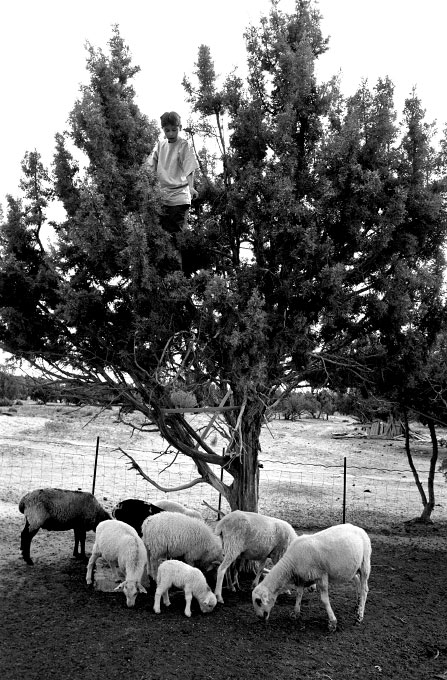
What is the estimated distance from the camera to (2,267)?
748 cm

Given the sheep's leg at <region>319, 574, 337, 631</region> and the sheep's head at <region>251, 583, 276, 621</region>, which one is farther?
the sheep's head at <region>251, 583, 276, 621</region>

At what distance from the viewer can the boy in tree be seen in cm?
748

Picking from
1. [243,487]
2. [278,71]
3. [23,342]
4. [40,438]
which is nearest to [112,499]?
[243,487]

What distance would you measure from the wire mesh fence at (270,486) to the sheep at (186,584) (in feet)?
17.0

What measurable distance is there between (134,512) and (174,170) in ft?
18.4

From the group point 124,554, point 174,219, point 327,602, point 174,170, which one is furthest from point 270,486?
point 174,170

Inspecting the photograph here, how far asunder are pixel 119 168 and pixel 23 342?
2.64 meters

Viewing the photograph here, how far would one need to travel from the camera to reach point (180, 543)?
7996mm

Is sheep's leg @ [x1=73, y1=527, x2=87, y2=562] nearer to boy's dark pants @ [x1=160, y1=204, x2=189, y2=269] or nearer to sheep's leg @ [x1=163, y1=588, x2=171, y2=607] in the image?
sheep's leg @ [x1=163, y1=588, x2=171, y2=607]

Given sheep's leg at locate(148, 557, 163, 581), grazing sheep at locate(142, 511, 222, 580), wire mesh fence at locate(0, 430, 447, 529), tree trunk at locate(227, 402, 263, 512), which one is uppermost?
tree trunk at locate(227, 402, 263, 512)

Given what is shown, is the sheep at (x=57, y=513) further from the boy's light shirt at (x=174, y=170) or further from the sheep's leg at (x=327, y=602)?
the boy's light shirt at (x=174, y=170)

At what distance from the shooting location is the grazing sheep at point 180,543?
799 centimetres

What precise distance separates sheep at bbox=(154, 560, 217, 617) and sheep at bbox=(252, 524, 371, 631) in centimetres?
57

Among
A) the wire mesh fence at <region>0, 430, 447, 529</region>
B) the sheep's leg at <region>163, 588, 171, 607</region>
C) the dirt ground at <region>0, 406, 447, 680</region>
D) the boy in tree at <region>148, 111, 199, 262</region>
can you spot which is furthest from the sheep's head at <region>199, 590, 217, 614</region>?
Result: the wire mesh fence at <region>0, 430, 447, 529</region>
